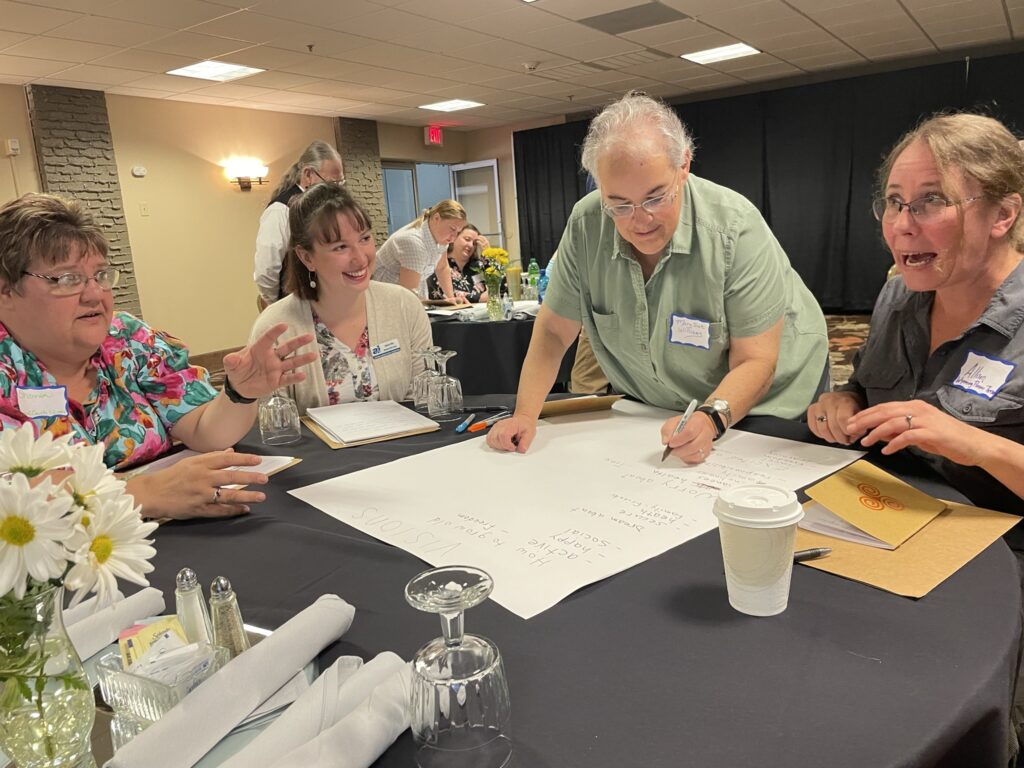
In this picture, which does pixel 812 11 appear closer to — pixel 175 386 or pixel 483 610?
pixel 175 386

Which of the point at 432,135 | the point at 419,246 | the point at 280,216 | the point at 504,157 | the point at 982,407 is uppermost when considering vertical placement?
the point at 432,135

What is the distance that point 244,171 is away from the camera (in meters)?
8.28

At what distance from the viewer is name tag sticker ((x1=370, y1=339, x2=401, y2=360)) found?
2086mm

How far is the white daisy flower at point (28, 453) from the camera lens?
57 centimetres

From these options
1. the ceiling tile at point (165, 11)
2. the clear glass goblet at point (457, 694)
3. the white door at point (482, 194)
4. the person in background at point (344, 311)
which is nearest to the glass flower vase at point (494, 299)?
the person in background at point (344, 311)

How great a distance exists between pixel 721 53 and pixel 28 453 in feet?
26.5

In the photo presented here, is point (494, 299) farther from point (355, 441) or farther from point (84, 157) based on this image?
point (84, 157)

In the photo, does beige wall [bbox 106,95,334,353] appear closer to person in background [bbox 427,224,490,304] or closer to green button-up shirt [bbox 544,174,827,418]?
person in background [bbox 427,224,490,304]

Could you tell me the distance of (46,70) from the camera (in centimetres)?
591

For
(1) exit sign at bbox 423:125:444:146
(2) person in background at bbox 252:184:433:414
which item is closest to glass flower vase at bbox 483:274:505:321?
(2) person in background at bbox 252:184:433:414

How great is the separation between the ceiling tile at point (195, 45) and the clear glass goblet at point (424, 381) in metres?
4.70

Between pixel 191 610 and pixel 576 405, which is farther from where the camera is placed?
pixel 576 405

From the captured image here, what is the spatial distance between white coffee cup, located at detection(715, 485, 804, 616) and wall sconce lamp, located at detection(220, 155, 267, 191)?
28.0 ft

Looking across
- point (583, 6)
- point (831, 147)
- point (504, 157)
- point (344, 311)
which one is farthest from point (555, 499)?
point (504, 157)
